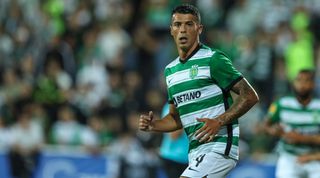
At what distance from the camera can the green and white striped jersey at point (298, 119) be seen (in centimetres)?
1089

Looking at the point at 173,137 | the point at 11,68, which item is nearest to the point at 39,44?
the point at 11,68

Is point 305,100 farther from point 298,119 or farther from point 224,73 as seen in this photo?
point 224,73

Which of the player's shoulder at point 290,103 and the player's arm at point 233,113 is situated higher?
the player's arm at point 233,113

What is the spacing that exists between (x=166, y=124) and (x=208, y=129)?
954 mm

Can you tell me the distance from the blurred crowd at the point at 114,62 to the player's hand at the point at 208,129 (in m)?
6.49

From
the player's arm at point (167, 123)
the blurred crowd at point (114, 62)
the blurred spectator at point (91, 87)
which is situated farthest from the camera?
the blurred spectator at point (91, 87)

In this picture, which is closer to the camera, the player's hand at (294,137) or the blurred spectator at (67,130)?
the player's hand at (294,137)

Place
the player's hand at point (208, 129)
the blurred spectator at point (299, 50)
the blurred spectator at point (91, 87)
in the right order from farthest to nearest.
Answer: the blurred spectator at point (91, 87) < the blurred spectator at point (299, 50) < the player's hand at point (208, 129)

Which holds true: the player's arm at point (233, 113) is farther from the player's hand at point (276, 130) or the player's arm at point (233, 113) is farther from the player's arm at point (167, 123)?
the player's hand at point (276, 130)

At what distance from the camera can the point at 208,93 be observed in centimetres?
777

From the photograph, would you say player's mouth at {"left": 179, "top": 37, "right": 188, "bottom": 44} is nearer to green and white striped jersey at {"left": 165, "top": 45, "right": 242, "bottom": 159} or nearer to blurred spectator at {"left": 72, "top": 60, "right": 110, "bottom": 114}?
green and white striped jersey at {"left": 165, "top": 45, "right": 242, "bottom": 159}

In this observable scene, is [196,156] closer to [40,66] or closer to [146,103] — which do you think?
[146,103]

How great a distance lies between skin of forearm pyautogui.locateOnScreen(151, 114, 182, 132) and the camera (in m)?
8.26

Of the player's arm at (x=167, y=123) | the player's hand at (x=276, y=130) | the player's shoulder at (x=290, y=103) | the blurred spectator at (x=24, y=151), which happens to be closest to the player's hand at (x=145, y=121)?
the player's arm at (x=167, y=123)
